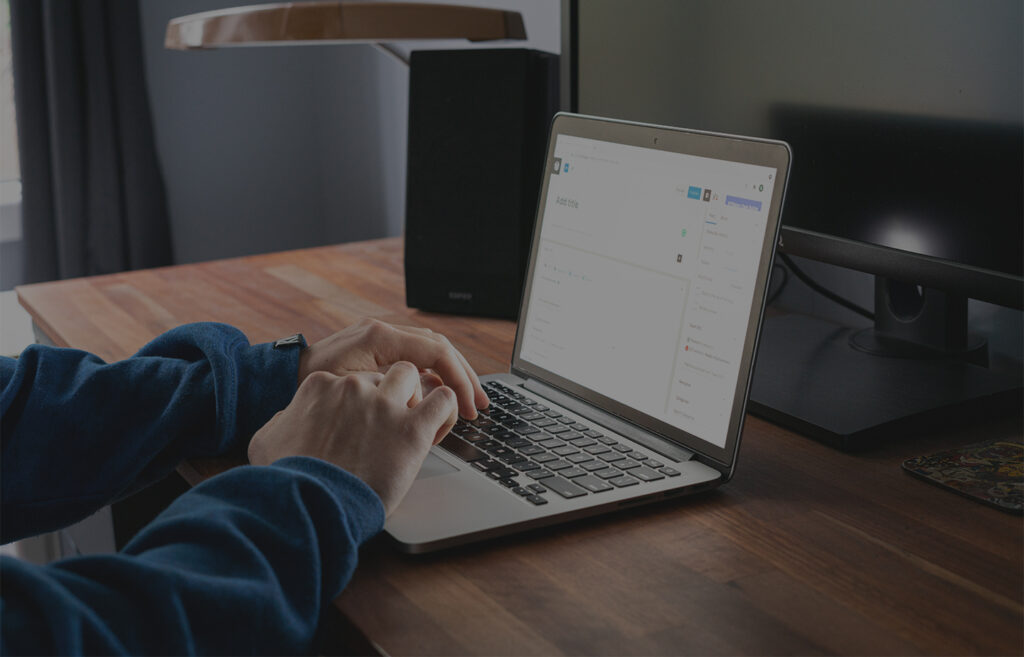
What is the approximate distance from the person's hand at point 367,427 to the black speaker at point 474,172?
1.60 feet

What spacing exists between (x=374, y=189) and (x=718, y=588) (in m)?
1.86

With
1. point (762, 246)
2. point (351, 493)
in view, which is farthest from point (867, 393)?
point (351, 493)

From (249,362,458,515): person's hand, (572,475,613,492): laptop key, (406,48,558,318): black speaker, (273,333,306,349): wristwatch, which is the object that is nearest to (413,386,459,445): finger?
(249,362,458,515): person's hand

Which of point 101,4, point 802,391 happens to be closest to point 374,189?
point 101,4

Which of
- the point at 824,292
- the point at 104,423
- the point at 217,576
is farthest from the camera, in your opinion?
the point at 824,292

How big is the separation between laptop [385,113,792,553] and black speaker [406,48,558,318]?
28cm

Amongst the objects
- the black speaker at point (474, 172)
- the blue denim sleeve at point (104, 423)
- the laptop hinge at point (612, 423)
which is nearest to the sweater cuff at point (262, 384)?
the blue denim sleeve at point (104, 423)

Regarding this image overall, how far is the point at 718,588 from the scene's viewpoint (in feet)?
1.86

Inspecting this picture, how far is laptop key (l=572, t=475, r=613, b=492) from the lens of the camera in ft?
2.16

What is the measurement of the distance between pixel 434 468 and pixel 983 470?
1.33ft

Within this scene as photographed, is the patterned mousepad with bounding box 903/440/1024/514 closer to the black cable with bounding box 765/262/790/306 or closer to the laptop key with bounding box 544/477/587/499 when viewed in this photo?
the laptop key with bounding box 544/477/587/499

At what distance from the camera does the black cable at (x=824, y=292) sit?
1041 mm

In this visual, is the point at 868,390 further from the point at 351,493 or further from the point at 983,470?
the point at 351,493

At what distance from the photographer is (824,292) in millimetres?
1062
